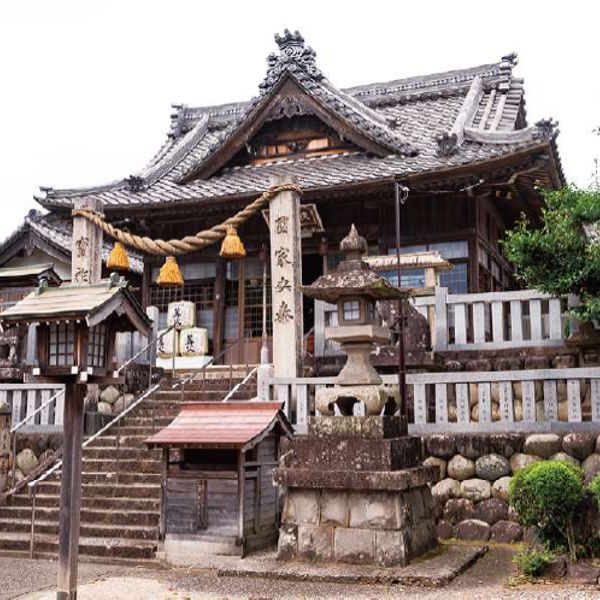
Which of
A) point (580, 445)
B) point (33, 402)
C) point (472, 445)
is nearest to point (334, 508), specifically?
point (472, 445)

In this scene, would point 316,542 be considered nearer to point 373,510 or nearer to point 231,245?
point 373,510

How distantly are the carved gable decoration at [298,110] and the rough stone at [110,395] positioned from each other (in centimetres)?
686

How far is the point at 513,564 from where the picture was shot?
8.91 metres

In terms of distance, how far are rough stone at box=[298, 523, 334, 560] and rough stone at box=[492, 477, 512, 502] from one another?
286cm

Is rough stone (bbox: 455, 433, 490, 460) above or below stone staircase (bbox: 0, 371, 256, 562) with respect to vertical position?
above

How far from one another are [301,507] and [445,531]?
2628mm

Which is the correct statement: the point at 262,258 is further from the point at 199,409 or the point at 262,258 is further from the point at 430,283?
the point at 199,409

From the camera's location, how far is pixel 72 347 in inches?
294

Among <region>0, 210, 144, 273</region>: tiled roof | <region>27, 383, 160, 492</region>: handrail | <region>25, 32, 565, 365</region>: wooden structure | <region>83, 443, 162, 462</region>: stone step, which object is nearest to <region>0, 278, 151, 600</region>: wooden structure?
<region>27, 383, 160, 492</region>: handrail

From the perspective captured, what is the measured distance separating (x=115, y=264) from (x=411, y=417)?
738 centimetres

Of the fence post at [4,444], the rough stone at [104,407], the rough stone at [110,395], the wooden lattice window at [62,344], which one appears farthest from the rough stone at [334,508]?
the rough stone at [110,395]

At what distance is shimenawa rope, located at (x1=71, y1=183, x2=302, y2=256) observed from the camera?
1373cm

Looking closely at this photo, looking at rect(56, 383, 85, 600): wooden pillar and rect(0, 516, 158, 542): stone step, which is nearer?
rect(56, 383, 85, 600): wooden pillar

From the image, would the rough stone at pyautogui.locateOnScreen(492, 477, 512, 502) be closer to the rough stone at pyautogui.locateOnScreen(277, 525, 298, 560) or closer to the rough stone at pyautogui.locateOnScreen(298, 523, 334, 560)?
the rough stone at pyautogui.locateOnScreen(298, 523, 334, 560)
